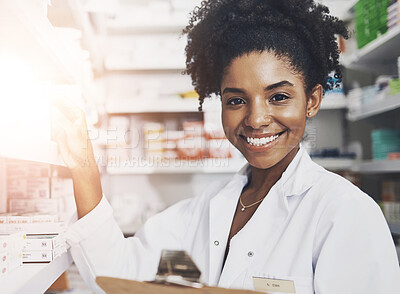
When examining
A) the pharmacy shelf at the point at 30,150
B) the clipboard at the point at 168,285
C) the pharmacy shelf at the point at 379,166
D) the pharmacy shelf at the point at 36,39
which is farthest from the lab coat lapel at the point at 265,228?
the pharmacy shelf at the point at 379,166

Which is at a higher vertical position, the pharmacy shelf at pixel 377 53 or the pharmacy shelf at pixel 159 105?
the pharmacy shelf at pixel 377 53

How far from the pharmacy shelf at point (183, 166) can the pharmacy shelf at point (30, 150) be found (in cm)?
103

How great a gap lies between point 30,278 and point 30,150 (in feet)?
0.72

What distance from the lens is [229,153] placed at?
73.7 inches

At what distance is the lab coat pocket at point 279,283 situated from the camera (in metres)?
0.80

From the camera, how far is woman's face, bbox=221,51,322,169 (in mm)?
905

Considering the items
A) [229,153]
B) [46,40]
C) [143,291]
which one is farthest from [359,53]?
[143,291]

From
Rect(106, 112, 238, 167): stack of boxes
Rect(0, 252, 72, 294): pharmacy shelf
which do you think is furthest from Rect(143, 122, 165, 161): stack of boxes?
Rect(0, 252, 72, 294): pharmacy shelf

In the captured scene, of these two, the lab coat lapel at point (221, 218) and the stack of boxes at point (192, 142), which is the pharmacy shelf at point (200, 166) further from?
the lab coat lapel at point (221, 218)

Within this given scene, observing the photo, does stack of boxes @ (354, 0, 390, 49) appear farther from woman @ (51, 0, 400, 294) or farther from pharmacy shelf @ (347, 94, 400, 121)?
woman @ (51, 0, 400, 294)

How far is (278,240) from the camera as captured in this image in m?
0.87

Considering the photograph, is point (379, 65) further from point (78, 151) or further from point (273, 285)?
point (78, 151)

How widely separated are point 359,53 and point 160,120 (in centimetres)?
109

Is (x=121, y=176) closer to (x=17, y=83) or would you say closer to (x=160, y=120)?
(x=160, y=120)
